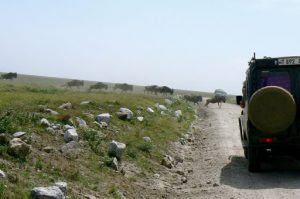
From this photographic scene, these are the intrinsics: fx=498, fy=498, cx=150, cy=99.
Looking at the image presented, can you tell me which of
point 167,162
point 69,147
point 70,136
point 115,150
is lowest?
point 167,162

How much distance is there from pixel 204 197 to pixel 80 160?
2909 mm

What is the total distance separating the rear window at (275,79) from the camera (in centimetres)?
1288

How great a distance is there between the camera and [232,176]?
496 inches

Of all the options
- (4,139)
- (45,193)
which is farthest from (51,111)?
(45,193)

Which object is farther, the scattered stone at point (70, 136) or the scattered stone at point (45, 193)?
the scattered stone at point (70, 136)

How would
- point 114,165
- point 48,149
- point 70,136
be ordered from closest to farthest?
point 48,149 → point 114,165 → point 70,136

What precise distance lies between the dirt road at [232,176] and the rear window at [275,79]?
2.28 meters

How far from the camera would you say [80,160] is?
11.3 metres

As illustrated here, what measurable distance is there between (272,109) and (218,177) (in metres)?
2.19

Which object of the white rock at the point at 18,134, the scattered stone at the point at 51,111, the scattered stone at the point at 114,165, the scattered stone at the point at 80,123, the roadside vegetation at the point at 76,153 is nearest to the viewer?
the roadside vegetation at the point at 76,153

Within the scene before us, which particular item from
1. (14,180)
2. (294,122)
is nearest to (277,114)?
(294,122)

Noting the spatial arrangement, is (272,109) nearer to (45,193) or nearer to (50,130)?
(50,130)

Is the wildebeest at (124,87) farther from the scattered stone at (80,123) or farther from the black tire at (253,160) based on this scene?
the black tire at (253,160)

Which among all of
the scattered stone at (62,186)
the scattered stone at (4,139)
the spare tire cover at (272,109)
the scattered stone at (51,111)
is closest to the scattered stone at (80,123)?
the scattered stone at (51,111)
